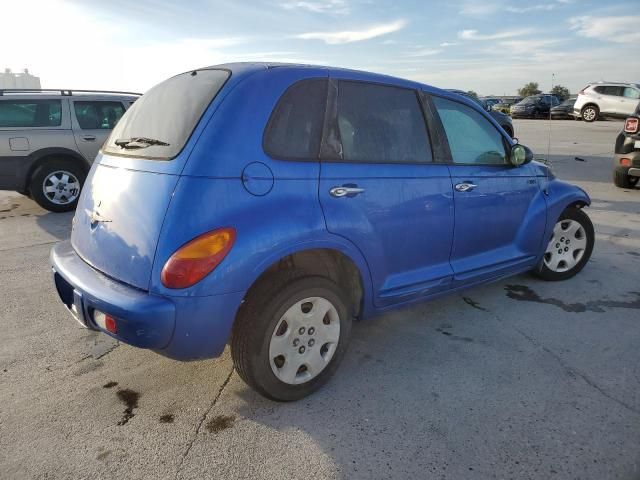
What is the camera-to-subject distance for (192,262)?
2.14m

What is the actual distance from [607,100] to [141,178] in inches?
1004

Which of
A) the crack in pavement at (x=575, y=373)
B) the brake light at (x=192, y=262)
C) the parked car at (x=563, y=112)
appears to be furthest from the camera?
the parked car at (x=563, y=112)

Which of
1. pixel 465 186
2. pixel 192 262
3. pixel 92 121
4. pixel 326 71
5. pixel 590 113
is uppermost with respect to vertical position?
pixel 590 113

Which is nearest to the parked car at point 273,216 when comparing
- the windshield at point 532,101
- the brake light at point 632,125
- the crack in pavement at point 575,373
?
the crack in pavement at point 575,373

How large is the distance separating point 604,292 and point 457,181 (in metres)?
1.99

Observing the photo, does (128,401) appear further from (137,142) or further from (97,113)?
(97,113)

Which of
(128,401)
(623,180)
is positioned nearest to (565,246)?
(128,401)

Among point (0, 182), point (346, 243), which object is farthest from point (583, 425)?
point (0, 182)

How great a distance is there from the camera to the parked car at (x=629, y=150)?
25.5 feet

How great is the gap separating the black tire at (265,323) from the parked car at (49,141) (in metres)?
5.91

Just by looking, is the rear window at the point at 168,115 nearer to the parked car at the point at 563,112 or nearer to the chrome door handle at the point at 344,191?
the chrome door handle at the point at 344,191

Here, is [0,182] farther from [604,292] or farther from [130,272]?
[604,292]

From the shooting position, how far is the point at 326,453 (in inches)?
88.8

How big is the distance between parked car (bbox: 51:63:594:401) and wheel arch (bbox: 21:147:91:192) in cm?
473
